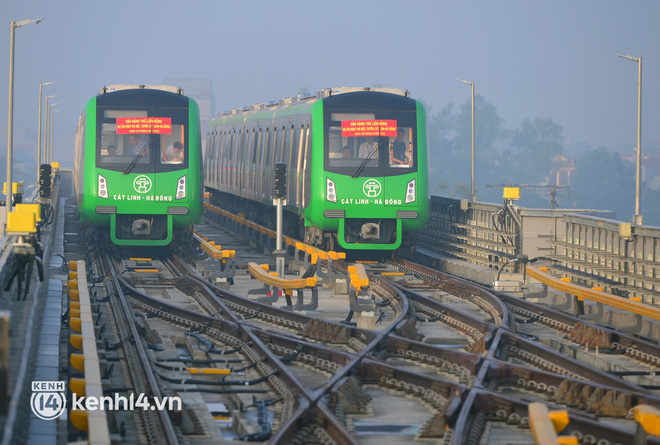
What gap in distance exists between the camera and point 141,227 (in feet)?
78.7

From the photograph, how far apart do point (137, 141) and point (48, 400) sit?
47.3 ft

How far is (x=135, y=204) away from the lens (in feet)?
76.7

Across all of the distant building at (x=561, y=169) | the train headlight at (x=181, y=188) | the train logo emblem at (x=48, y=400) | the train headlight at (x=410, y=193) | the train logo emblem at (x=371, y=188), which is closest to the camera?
the train logo emblem at (x=48, y=400)

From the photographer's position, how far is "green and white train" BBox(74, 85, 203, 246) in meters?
23.2

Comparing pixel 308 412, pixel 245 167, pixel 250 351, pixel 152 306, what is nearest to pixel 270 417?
pixel 308 412

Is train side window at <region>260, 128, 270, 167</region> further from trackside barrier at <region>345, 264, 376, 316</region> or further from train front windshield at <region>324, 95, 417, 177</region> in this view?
trackside barrier at <region>345, 264, 376, 316</region>

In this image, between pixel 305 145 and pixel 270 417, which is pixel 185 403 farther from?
pixel 305 145

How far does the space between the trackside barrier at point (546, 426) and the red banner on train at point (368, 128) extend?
15.0 metres

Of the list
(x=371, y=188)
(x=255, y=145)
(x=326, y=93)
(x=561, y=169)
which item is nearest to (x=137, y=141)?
(x=326, y=93)

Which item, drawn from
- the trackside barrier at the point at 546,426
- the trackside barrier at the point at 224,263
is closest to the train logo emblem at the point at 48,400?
the trackside barrier at the point at 546,426

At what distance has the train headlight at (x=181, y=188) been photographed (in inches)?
931

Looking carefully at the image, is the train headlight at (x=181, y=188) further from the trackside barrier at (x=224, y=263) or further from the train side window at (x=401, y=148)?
the train side window at (x=401, y=148)

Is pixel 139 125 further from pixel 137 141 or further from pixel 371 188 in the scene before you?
pixel 371 188

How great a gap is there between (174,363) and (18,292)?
6.20ft
